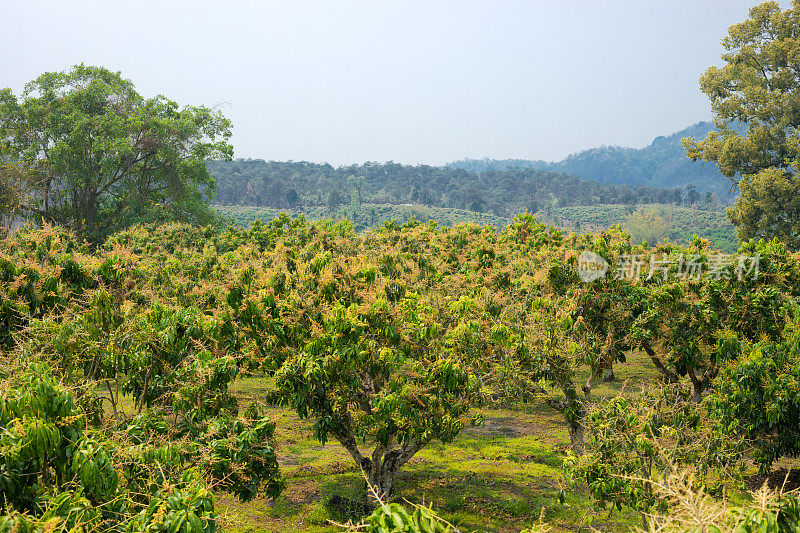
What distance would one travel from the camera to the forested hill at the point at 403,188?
4146 inches

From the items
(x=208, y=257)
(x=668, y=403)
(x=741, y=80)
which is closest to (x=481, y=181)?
(x=741, y=80)

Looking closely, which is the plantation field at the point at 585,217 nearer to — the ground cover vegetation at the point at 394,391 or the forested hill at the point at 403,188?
the forested hill at the point at 403,188

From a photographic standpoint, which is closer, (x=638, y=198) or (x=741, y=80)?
(x=741, y=80)

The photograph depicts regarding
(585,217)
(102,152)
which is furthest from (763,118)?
(585,217)

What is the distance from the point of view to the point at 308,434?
16.7m

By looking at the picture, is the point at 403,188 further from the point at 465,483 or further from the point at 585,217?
the point at 465,483

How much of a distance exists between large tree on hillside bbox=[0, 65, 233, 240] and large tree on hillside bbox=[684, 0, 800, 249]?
32.1 metres

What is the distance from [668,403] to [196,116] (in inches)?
1387

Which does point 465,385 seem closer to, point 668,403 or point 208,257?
point 668,403

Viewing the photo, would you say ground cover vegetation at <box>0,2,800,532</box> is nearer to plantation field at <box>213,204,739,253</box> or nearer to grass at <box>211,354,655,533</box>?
grass at <box>211,354,655,533</box>

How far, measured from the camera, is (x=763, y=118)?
3238 centimetres

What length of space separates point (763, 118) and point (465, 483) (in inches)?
1216

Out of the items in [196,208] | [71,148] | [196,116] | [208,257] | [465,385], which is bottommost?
[465,385]

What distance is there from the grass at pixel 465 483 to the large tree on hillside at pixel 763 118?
2127 centimetres
